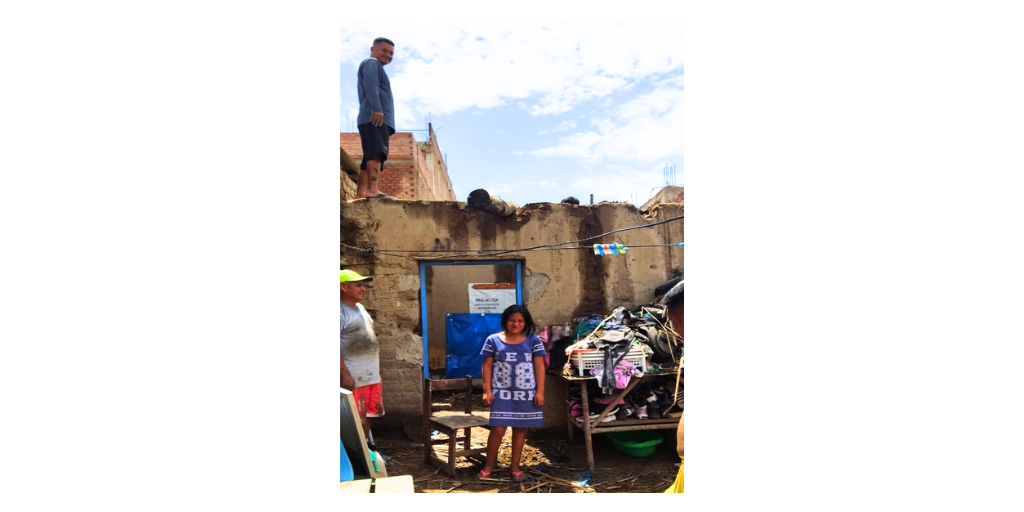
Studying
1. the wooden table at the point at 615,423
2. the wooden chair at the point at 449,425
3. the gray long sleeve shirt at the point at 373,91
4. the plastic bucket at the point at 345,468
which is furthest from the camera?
the wooden table at the point at 615,423

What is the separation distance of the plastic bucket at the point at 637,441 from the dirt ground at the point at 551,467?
0.21 ft

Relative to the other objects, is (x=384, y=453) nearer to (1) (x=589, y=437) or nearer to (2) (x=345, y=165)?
(1) (x=589, y=437)

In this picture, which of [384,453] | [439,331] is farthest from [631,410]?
[439,331]

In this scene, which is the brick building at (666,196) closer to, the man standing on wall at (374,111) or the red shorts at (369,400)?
the man standing on wall at (374,111)

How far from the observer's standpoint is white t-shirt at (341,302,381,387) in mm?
3748

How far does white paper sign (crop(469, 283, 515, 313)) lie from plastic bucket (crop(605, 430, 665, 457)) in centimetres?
393

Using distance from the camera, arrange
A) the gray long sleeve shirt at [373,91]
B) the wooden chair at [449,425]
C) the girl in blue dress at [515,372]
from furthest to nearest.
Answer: the wooden chair at [449,425] → the gray long sleeve shirt at [373,91] → the girl in blue dress at [515,372]

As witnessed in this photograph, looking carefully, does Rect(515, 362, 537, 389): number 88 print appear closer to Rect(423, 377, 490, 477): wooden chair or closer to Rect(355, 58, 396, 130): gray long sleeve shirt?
Rect(423, 377, 490, 477): wooden chair

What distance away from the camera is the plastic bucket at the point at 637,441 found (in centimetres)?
463

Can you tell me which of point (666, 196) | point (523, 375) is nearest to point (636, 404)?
point (523, 375)

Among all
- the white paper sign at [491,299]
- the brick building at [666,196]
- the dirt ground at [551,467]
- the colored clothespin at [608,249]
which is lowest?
the dirt ground at [551,467]

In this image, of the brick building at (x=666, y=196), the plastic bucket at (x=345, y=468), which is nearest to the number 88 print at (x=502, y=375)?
the plastic bucket at (x=345, y=468)

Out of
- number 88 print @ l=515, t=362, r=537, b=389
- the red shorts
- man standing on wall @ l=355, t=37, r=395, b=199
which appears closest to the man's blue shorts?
man standing on wall @ l=355, t=37, r=395, b=199
